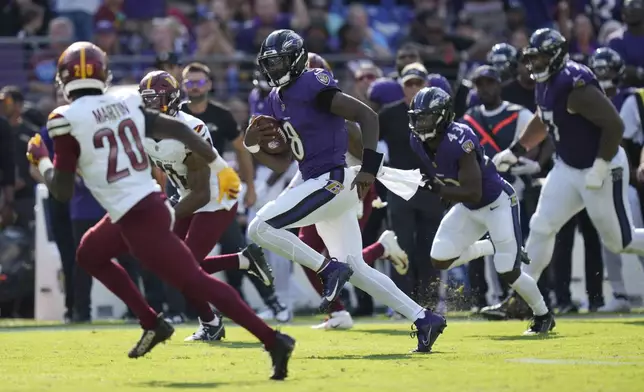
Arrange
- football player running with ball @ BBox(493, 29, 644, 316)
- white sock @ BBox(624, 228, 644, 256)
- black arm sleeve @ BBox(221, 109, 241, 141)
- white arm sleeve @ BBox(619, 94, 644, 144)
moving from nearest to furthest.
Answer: football player running with ball @ BBox(493, 29, 644, 316)
white sock @ BBox(624, 228, 644, 256)
black arm sleeve @ BBox(221, 109, 241, 141)
white arm sleeve @ BBox(619, 94, 644, 144)

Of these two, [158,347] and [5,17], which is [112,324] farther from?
[5,17]

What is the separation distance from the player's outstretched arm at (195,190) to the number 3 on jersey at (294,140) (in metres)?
0.63

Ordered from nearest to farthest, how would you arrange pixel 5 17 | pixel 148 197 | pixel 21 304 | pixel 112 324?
1. pixel 148 197
2. pixel 112 324
3. pixel 21 304
4. pixel 5 17

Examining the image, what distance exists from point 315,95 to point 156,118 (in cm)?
162

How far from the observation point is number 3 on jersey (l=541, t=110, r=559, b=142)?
10.2m

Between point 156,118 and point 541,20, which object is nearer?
point 156,118

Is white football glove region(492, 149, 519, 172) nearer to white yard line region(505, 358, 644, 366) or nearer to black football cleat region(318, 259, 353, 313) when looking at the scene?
black football cleat region(318, 259, 353, 313)

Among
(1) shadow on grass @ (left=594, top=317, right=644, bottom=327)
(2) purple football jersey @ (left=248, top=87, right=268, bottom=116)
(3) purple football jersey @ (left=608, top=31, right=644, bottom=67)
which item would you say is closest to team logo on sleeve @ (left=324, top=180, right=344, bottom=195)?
(1) shadow on grass @ (left=594, top=317, right=644, bottom=327)

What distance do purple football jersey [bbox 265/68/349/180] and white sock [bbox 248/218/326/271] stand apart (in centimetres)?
45

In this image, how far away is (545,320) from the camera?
30.4ft

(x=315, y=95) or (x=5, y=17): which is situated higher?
(x=5, y=17)

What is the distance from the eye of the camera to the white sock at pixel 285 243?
8.23 meters

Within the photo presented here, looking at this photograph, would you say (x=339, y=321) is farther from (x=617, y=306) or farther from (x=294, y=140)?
(x=617, y=306)

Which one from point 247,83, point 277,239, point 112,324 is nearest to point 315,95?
point 277,239
